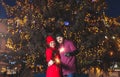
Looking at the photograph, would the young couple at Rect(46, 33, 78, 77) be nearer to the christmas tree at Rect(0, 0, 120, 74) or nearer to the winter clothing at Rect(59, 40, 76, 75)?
the winter clothing at Rect(59, 40, 76, 75)

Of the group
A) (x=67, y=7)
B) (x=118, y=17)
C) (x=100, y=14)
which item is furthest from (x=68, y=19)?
(x=118, y=17)

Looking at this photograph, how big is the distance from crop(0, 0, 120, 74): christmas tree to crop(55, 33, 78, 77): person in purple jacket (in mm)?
3562

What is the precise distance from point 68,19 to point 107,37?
1837 millimetres

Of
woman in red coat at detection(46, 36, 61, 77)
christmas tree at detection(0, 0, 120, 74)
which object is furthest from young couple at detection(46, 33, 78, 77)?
christmas tree at detection(0, 0, 120, 74)

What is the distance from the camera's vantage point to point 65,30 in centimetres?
1245

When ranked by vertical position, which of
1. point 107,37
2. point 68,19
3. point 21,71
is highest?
point 68,19

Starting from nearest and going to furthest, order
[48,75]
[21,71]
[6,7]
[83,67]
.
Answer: [48,75], [83,67], [21,71], [6,7]

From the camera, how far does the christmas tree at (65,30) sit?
1198cm

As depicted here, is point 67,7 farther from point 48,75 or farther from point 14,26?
point 48,75

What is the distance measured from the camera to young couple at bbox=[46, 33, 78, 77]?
299 inches

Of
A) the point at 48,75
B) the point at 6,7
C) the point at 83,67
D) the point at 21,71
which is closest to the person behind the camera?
the point at 48,75

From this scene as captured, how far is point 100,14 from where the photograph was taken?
1373cm

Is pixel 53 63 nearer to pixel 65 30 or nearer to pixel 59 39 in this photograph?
pixel 59 39

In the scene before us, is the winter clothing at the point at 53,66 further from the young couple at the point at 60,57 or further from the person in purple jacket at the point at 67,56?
the person in purple jacket at the point at 67,56
